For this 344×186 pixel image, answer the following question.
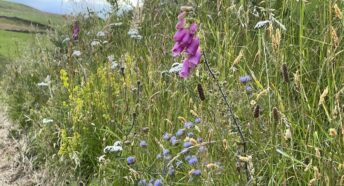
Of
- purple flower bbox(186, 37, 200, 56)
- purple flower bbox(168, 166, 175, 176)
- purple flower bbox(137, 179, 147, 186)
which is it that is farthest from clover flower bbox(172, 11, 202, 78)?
A: purple flower bbox(137, 179, 147, 186)

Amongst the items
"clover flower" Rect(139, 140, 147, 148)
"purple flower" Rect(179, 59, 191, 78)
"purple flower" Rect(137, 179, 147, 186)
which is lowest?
"purple flower" Rect(137, 179, 147, 186)

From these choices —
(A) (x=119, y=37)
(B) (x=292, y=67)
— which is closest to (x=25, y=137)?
(A) (x=119, y=37)

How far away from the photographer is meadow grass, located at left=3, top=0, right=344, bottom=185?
7.53 feet

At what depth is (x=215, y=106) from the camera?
9.39ft

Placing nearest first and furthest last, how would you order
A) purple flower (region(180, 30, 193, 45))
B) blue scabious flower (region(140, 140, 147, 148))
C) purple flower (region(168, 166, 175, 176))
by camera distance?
purple flower (region(180, 30, 193, 45)), purple flower (region(168, 166, 175, 176)), blue scabious flower (region(140, 140, 147, 148))

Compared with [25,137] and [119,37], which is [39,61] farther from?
[25,137]

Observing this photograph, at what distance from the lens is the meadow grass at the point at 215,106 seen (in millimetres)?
2295

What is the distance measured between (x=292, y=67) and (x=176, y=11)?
236cm

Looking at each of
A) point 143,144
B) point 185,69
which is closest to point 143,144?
point 143,144

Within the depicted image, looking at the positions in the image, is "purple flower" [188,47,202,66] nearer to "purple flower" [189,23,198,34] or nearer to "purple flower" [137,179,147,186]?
"purple flower" [189,23,198,34]

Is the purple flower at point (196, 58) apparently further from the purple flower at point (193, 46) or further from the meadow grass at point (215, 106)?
the meadow grass at point (215, 106)

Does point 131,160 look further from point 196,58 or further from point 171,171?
point 196,58

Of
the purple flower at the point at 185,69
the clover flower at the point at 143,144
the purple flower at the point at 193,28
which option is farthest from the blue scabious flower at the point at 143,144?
the purple flower at the point at 193,28

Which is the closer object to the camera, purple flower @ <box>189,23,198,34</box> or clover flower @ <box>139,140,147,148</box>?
purple flower @ <box>189,23,198,34</box>
